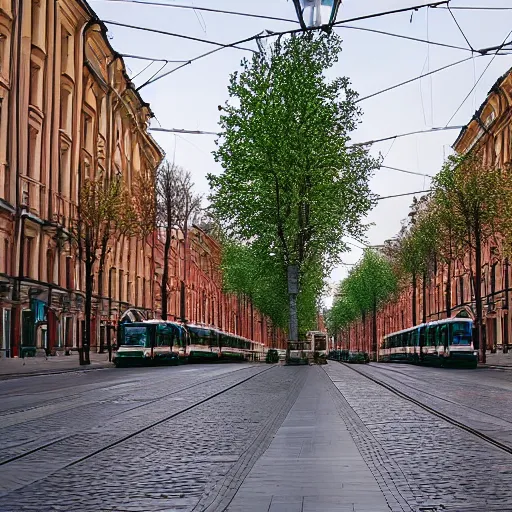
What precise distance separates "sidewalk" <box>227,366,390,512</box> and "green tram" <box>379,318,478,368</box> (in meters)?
37.6

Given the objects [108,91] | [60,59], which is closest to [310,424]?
[60,59]

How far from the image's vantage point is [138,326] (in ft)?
161

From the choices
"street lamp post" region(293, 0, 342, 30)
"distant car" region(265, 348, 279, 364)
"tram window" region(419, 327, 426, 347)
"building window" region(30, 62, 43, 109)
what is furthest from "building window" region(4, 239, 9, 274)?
"distant car" region(265, 348, 279, 364)

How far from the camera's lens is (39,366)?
39.0 metres

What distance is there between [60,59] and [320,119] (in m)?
13.9

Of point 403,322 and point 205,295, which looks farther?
point 403,322

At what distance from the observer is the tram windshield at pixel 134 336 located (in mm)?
48344

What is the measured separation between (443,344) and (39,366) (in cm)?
2276

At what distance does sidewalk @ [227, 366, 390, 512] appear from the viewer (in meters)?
6.36

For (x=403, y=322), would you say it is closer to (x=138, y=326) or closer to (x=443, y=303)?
(x=443, y=303)

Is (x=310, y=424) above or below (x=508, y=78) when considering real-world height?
below

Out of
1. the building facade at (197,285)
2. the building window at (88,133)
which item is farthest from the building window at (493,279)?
the building window at (88,133)

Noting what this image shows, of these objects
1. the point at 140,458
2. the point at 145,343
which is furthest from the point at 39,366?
the point at 140,458

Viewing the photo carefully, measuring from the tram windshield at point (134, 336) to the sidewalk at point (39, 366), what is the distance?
1593 millimetres
